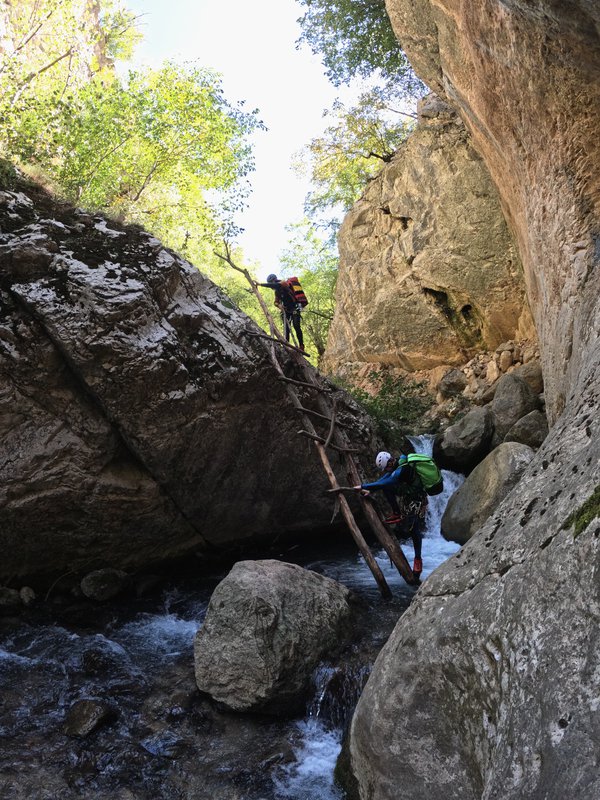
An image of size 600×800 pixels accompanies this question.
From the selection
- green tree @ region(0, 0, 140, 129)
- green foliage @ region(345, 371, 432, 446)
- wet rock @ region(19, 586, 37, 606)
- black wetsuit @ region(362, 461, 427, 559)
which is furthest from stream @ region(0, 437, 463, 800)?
green tree @ region(0, 0, 140, 129)

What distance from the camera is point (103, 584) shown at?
9.52 metres

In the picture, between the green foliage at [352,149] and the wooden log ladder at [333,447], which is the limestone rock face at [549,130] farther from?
the green foliage at [352,149]

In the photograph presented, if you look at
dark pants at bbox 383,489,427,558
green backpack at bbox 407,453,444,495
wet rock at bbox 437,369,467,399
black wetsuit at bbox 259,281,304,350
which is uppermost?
black wetsuit at bbox 259,281,304,350

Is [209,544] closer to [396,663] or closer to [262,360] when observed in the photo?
[262,360]

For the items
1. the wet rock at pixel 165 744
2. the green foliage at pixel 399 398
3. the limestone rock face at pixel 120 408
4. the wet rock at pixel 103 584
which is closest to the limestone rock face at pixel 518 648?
the wet rock at pixel 165 744

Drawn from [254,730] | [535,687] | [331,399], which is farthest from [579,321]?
[254,730]

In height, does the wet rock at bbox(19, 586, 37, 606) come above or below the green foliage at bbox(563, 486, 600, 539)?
below

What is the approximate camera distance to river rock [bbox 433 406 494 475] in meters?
14.0

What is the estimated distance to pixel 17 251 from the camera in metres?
9.34

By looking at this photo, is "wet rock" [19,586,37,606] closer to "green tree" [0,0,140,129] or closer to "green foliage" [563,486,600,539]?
"green foliage" [563,486,600,539]

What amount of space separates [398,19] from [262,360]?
11.8 m

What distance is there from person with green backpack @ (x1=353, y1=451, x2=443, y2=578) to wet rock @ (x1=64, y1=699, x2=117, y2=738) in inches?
182

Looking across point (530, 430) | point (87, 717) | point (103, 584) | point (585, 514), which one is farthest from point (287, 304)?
point (585, 514)

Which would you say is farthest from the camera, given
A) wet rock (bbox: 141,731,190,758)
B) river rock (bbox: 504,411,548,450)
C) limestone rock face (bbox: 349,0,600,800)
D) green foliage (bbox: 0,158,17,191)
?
river rock (bbox: 504,411,548,450)
